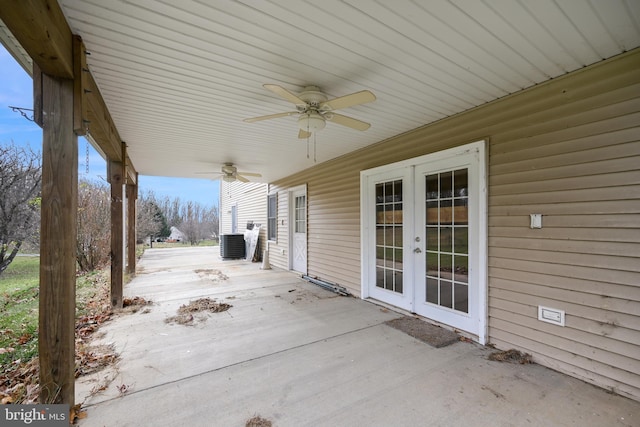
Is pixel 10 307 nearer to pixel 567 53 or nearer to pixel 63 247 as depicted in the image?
pixel 63 247

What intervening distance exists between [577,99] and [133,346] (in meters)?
4.85

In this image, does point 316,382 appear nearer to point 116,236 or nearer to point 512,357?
point 512,357

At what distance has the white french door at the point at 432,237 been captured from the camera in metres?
3.03

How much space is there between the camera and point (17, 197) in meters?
4.10

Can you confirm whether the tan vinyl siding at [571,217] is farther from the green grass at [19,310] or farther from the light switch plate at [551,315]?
the green grass at [19,310]

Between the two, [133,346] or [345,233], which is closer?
[133,346]

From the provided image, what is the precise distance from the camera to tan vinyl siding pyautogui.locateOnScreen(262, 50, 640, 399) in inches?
81.1

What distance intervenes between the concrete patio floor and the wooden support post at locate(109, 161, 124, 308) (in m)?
0.53

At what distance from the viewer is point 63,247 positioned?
1.78 meters

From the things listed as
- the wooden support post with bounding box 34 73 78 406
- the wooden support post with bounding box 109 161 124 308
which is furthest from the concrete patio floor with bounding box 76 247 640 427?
the wooden support post with bounding box 109 161 124 308

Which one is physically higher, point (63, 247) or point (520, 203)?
point (520, 203)

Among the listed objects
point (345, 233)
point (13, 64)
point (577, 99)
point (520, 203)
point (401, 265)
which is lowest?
point (401, 265)

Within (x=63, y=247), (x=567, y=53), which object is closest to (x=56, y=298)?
(x=63, y=247)

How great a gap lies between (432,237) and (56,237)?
144 inches
